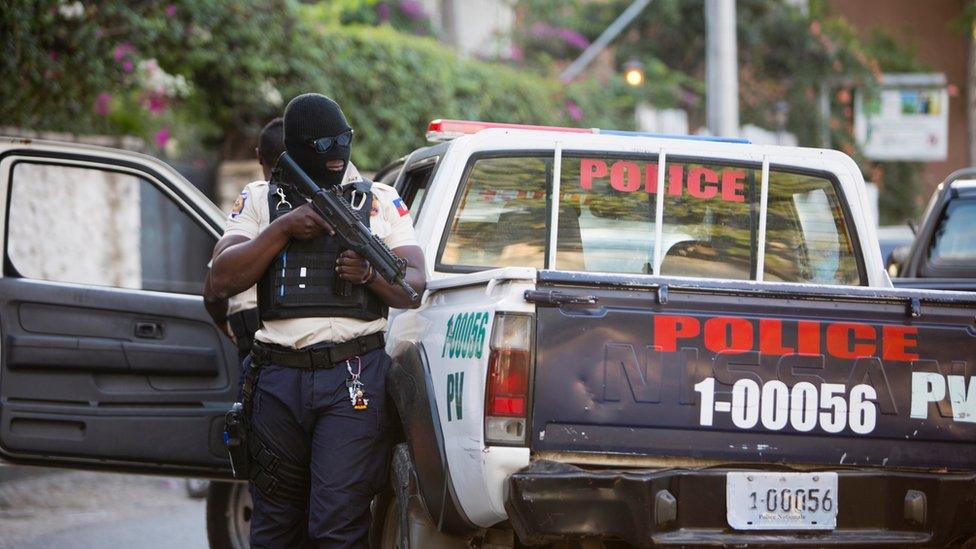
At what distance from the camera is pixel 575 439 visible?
4.13m

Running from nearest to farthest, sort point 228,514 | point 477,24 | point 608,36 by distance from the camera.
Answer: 1. point 228,514
2. point 608,36
3. point 477,24

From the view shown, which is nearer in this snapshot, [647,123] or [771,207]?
[771,207]

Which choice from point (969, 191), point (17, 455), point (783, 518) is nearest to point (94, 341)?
point (17, 455)

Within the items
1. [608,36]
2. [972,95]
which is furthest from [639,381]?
[972,95]

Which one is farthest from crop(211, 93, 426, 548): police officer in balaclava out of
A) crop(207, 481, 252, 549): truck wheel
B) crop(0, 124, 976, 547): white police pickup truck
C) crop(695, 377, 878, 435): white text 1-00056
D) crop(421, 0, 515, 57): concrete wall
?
crop(421, 0, 515, 57): concrete wall

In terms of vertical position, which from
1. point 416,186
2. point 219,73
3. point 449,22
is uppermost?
point 449,22

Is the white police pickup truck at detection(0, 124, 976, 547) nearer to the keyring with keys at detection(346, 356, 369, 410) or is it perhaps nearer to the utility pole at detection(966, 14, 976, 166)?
the keyring with keys at detection(346, 356, 369, 410)

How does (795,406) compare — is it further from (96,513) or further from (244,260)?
(96,513)

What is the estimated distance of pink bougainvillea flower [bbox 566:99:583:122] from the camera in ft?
69.0

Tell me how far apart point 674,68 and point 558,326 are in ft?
86.0

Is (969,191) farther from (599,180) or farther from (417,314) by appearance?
(417,314)

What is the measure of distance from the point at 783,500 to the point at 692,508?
0.97 feet

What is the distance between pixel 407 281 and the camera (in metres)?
4.63

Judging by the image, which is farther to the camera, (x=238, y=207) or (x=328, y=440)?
(x=238, y=207)
